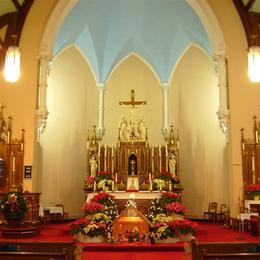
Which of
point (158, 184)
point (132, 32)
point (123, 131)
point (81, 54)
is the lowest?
point (158, 184)

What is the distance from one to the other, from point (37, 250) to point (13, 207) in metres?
5.11

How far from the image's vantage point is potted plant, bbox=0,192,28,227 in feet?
31.3

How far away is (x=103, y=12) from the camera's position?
16016mm

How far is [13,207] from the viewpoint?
953cm

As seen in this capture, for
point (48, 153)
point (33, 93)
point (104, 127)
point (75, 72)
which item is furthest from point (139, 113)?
point (33, 93)

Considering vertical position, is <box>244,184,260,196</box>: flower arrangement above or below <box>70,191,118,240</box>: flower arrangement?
above

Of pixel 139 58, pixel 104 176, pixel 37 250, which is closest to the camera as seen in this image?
pixel 37 250

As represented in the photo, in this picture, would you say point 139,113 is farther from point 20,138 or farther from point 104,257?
point 104,257

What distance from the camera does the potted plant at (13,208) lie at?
9.55 metres

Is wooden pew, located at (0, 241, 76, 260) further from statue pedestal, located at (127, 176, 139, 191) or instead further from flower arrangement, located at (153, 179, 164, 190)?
flower arrangement, located at (153, 179, 164, 190)

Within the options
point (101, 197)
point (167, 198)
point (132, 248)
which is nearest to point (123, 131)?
point (101, 197)

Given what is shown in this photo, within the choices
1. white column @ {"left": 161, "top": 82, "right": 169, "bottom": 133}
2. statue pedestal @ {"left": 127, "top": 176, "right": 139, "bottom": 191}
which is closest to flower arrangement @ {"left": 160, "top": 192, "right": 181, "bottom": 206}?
statue pedestal @ {"left": 127, "top": 176, "right": 139, "bottom": 191}

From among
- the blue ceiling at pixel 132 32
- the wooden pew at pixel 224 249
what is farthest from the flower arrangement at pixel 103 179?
the wooden pew at pixel 224 249

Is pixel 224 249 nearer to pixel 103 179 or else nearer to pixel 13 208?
pixel 13 208
